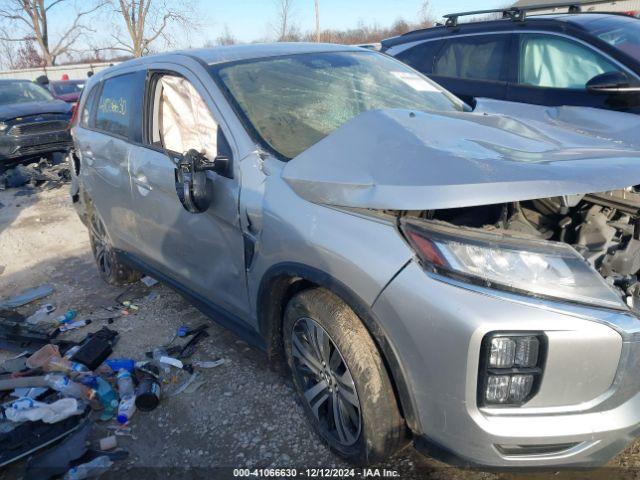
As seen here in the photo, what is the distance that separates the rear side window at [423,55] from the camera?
5.74m

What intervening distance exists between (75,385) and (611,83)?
438cm

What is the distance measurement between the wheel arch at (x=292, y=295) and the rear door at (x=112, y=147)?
160 centimetres

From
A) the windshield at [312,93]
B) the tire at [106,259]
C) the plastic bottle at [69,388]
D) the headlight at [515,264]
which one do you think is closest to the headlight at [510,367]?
the headlight at [515,264]

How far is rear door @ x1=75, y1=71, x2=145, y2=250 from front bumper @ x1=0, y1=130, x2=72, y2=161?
19.5 feet

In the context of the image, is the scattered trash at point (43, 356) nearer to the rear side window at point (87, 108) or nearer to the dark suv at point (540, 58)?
the rear side window at point (87, 108)

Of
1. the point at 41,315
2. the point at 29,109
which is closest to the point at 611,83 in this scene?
the point at 41,315

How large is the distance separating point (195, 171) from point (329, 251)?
919mm

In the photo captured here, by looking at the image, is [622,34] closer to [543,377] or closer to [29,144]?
[543,377]

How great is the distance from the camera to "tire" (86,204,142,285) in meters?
4.29

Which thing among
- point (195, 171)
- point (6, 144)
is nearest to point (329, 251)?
point (195, 171)

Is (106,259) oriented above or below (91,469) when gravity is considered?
above

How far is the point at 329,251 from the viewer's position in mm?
1992

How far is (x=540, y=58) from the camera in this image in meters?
4.90

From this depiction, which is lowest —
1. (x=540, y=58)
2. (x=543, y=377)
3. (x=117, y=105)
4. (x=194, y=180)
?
(x=543, y=377)
